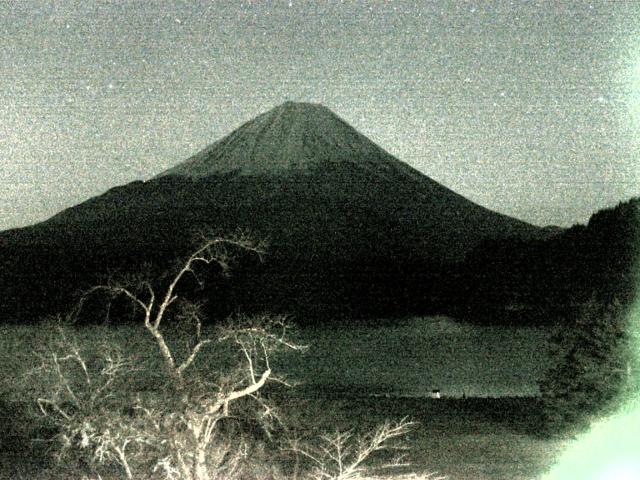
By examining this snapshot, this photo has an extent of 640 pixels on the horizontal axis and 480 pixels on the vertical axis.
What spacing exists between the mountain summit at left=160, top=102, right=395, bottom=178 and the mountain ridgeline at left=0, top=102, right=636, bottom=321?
0.92 ft

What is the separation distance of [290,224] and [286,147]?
34218 millimetres

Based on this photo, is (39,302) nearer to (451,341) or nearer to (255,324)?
(451,341)

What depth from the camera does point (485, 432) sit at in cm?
1703

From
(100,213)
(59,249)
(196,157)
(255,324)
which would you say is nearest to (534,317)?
(255,324)

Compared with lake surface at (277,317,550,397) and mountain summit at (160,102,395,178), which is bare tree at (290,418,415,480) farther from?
mountain summit at (160,102,395,178)

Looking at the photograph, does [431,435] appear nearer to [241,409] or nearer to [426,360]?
[241,409]

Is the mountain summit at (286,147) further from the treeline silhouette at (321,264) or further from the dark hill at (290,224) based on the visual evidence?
the treeline silhouette at (321,264)

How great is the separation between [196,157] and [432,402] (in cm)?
13451

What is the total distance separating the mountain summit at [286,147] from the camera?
139 m

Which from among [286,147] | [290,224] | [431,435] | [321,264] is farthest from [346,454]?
[286,147]

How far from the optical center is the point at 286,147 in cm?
14525

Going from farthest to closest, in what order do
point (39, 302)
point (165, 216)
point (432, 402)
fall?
point (165, 216) < point (39, 302) < point (432, 402)

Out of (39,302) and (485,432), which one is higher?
(485,432)

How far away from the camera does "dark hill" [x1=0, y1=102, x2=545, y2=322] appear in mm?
74375
